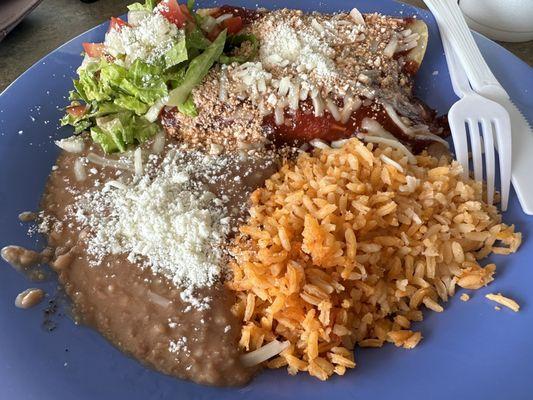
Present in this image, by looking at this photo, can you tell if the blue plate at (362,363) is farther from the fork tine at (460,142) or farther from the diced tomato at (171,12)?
the diced tomato at (171,12)

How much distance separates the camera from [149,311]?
177cm

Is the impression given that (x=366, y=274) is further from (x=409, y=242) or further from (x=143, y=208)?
(x=143, y=208)

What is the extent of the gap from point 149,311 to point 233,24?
1.35m

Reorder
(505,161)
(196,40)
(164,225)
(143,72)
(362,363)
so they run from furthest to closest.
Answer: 1. (196,40)
2. (143,72)
3. (505,161)
4. (164,225)
5. (362,363)

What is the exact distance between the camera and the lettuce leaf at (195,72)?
2207mm

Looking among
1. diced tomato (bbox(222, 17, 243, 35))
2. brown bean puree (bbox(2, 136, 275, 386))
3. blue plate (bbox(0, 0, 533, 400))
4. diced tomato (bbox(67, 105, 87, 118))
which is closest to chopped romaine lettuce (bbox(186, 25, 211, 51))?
diced tomato (bbox(222, 17, 243, 35))

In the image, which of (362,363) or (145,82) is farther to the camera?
(145,82)

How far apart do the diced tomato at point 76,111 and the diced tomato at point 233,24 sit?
0.71 meters

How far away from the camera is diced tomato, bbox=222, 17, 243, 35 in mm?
2445

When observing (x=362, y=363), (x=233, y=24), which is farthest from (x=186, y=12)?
(x=362, y=363)

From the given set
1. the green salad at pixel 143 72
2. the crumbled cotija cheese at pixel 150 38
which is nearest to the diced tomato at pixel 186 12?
the green salad at pixel 143 72

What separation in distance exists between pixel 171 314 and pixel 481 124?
135cm

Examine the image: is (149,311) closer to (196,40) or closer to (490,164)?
(196,40)

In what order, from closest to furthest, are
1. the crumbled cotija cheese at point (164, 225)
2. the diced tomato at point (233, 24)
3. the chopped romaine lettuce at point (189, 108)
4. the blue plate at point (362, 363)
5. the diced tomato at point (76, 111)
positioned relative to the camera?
the blue plate at point (362, 363) < the crumbled cotija cheese at point (164, 225) < the chopped romaine lettuce at point (189, 108) < the diced tomato at point (76, 111) < the diced tomato at point (233, 24)
